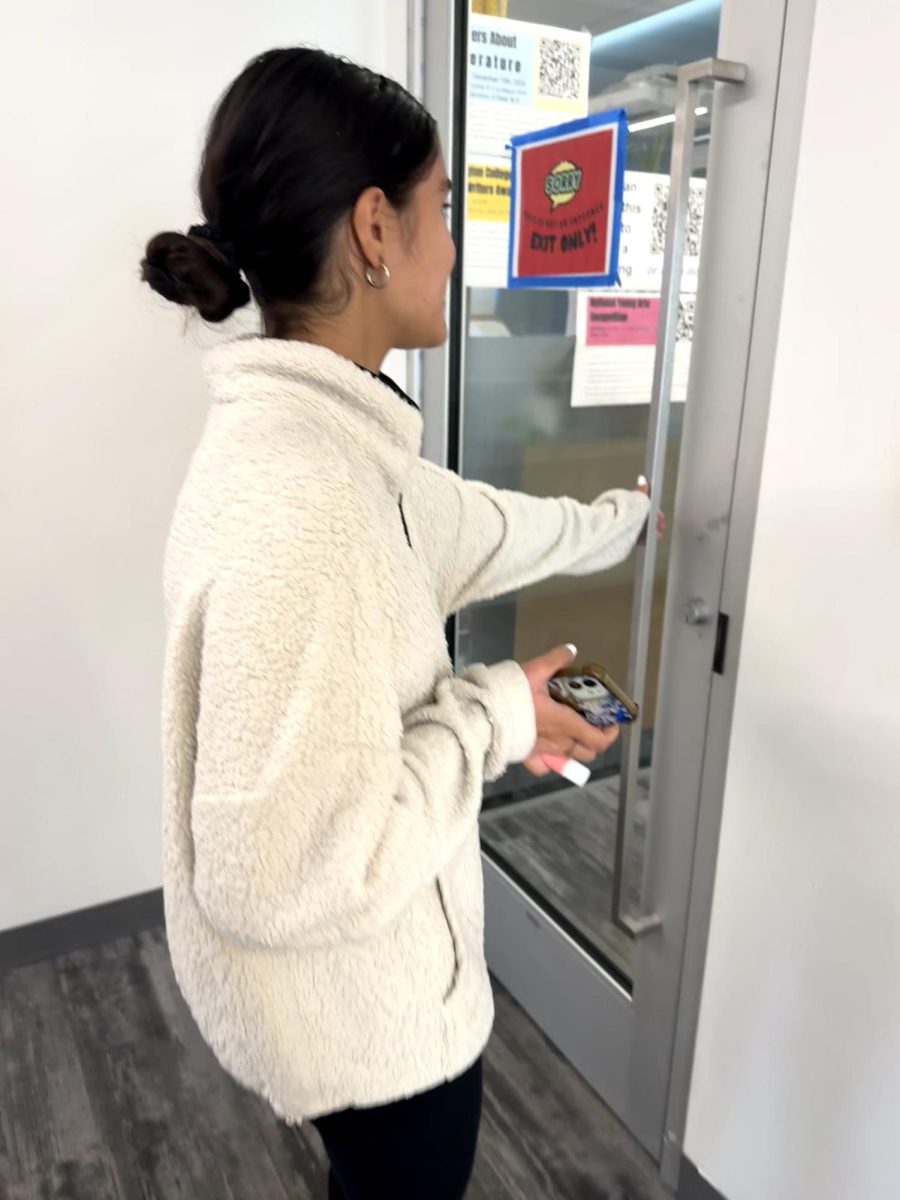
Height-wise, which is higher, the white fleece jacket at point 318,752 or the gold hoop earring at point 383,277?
the gold hoop earring at point 383,277

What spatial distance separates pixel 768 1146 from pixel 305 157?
4.69ft

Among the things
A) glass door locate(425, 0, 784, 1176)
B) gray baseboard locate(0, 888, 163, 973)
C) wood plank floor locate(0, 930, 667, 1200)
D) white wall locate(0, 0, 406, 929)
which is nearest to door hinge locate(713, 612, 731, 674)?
glass door locate(425, 0, 784, 1176)

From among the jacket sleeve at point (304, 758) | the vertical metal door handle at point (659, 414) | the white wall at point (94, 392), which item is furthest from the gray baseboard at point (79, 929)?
the jacket sleeve at point (304, 758)

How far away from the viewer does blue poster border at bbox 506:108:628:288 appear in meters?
1.33

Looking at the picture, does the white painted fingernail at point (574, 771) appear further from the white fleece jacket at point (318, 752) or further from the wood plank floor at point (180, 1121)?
the wood plank floor at point (180, 1121)

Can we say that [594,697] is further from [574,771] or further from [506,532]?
[506,532]

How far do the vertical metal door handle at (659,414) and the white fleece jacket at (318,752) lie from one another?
1.67ft

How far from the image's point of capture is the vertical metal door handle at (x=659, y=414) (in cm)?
115

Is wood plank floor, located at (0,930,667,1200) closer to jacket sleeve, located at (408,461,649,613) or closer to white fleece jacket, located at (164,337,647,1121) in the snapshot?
white fleece jacket, located at (164,337,647,1121)

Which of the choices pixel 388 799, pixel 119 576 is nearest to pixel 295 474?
pixel 388 799

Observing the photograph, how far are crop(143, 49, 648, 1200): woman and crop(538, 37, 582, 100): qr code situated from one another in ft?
2.66

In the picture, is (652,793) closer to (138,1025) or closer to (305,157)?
(305,157)

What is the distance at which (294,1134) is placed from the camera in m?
1.72

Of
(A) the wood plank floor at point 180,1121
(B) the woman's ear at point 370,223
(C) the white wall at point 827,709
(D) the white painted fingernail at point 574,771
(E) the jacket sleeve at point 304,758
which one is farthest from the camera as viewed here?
(A) the wood plank floor at point 180,1121
